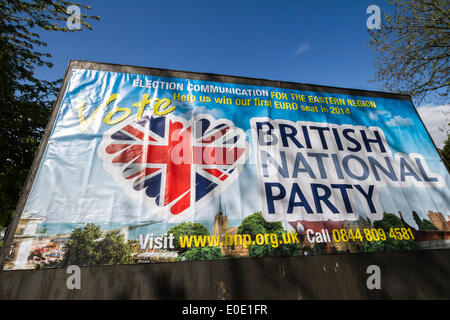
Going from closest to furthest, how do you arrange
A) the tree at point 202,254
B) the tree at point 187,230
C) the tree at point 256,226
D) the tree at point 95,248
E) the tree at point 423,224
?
the tree at point 95,248 < the tree at point 202,254 < the tree at point 187,230 < the tree at point 256,226 < the tree at point 423,224

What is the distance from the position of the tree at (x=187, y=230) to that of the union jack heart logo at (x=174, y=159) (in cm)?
13

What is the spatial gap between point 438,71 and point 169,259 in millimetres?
15217

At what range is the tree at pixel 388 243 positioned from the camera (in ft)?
9.86

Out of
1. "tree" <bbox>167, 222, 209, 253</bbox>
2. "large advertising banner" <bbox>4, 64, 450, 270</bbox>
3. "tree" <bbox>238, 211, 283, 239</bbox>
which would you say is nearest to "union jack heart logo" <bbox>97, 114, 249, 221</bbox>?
"large advertising banner" <bbox>4, 64, 450, 270</bbox>

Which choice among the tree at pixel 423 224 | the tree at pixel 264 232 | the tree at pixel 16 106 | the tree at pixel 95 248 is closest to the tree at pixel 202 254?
the tree at pixel 264 232

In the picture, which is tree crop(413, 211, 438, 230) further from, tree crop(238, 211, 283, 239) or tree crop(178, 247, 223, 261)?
tree crop(178, 247, 223, 261)

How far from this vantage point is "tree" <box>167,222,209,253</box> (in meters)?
2.72

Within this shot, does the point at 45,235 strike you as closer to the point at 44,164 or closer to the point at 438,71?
the point at 44,164

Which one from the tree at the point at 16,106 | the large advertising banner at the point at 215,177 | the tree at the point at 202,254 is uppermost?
the tree at the point at 16,106

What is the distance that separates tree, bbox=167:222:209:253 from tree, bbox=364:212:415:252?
254 centimetres

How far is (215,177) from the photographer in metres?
3.17

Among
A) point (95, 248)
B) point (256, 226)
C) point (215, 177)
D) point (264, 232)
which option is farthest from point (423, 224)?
point (95, 248)

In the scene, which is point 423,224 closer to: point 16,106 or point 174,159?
point 174,159

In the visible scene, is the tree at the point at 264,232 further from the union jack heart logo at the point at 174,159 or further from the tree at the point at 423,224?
the tree at the point at 423,224
